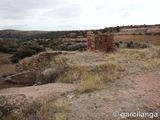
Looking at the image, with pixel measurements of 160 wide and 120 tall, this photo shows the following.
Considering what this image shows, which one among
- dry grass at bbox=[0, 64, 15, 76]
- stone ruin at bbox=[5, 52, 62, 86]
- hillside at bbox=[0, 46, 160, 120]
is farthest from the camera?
dry grass at bbox=[0, 64, 15, 76]

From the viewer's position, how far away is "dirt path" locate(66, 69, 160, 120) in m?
5.87

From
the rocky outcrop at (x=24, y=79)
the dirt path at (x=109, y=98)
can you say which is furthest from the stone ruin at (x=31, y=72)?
the dirt path at (x=109, y=98)

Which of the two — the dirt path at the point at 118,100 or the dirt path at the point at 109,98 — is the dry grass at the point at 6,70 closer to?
the dirt path at the point at 109,98

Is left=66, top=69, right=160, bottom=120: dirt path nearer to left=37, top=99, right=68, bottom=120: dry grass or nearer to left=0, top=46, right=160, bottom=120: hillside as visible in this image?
left=0, top=46, right=160, bottom=120: hillside

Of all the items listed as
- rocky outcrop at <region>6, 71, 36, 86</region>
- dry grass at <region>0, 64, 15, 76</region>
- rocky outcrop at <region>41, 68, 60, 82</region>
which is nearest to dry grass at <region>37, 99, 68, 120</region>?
rocky outcrop at <region>41, 68, 60, 82</region>

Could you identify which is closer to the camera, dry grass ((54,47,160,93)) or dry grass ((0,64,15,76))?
dry grass ((54,47,160,93))

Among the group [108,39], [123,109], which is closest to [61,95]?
[123,109]

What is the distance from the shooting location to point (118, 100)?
650 centimetres

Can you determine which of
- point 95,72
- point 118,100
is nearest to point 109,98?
point 118,100

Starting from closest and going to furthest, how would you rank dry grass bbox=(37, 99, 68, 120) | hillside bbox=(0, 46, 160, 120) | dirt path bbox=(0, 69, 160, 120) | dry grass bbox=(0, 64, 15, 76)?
dry grass bbox=(37, 99, 68, 120), dirt path bbox=(0, 69, 160, 120), hillside bbox=(0, 46, 160, 120), dry grass bbox=(0, 64, 15, 76)

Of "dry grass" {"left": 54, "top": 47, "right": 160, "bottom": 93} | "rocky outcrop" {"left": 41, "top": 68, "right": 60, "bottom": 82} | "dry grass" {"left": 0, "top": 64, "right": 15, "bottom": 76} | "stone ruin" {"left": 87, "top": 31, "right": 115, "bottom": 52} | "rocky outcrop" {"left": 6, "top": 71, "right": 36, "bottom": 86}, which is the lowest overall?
"dry grass" {"left": 0, "top": 64, "right": 15, "bottom": 76}

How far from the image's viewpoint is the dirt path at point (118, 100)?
5871 mm

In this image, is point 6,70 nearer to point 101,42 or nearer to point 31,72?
point 101,42

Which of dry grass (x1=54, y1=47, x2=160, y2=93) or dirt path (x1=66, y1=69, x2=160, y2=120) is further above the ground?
dry grass (x1=54, y1=47, x2=160, y2=93)
